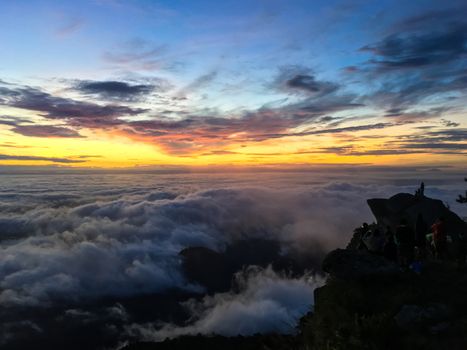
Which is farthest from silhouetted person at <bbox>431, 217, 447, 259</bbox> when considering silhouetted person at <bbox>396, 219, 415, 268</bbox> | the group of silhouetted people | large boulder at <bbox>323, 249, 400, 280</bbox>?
large boulder at <bbox>323, 249, 400, 280</bbox>

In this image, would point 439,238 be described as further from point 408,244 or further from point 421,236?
point 408,244

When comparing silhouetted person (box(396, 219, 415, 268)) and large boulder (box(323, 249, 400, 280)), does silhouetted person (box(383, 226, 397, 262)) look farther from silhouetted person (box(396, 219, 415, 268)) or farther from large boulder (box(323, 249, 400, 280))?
large boulder (box(323, 249, 400, 280))

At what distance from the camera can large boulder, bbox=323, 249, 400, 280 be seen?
45.8 ft

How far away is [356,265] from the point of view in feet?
46.6

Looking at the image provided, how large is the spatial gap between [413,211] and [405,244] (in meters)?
13.6

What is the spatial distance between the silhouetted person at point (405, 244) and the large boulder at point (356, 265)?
1330mm

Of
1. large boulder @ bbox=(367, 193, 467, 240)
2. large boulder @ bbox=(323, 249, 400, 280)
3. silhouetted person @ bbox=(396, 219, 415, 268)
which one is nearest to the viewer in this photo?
large boulder @ bbox=(323, 249, 400, 280)

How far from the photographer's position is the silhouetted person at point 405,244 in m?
15.4

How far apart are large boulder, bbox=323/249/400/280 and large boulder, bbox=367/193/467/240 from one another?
10821 mm

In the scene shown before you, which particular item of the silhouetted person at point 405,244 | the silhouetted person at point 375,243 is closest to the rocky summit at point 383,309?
the silhouetted person at point 405,244

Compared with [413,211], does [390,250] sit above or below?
below

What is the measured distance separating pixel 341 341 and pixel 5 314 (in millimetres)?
174067

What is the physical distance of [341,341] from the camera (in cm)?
889

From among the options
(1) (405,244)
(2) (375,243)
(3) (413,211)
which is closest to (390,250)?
(1) (405,244)
